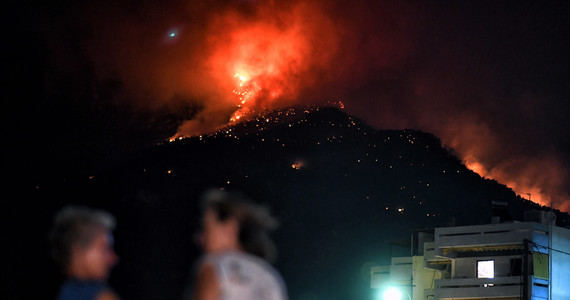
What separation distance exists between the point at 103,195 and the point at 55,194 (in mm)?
16415

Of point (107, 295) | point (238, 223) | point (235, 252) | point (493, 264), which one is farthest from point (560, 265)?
point (107, 295)

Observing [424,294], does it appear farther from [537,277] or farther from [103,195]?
[103,195]

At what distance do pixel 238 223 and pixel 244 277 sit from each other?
47cm

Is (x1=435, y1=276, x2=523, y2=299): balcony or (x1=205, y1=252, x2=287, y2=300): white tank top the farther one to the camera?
(x1=435, y1=276, x2=523, y2=299): balcony

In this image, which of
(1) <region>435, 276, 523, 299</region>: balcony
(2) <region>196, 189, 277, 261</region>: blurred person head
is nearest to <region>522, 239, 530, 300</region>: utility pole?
(1) <region>435, 276, 523, 299</region>: balcony

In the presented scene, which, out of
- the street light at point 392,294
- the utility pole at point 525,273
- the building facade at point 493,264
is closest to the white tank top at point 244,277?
the street light at point 392,294

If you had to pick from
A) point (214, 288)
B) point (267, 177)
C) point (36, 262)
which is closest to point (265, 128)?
point (267, 177)

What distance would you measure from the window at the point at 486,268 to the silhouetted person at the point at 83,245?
47.6 metres

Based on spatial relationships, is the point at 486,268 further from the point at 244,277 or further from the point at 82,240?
the point at 244,277

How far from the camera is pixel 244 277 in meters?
4.78

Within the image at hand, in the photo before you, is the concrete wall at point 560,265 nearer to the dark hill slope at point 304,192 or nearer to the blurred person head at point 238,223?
the blurred person head at point 238,223

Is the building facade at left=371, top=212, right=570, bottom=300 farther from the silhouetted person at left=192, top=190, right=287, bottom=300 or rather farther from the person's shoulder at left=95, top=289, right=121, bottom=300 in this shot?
the person's shoulder at left=95, top=289, right=121, bottom=300

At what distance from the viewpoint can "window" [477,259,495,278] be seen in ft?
167

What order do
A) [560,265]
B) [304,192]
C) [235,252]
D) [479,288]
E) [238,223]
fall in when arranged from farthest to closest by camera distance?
[304,192] < [560,265] < [479,288] < [238,223] < [235,252]
